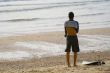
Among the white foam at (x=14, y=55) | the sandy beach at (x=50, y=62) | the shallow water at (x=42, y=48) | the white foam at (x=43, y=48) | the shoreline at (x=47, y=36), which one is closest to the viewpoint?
the sandy beach at (x=50, y=62)

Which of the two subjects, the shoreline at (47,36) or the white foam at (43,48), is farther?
the shoreline at (47,36)

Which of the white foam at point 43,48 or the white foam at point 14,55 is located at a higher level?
the white foam at point 43,48

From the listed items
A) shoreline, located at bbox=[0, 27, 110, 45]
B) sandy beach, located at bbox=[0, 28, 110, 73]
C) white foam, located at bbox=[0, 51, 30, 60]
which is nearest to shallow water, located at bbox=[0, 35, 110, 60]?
white foam, located at bbox=[0, 51, 30, 60]

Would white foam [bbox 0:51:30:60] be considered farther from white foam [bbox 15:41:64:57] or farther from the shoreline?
the shoreline

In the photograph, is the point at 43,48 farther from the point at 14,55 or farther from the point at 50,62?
the point at 50,62

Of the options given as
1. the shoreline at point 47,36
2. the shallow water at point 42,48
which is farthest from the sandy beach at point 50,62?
the shallow water at point 42,48

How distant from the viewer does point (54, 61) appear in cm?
1405

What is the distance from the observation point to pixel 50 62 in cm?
1391

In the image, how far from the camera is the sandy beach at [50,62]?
11.6 metres

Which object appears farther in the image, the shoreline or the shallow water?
the shoreline

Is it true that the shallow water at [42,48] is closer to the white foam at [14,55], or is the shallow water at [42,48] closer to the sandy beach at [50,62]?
the white foam at [14,55]

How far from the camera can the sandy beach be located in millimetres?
11578

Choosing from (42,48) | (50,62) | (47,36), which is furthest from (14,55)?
(47,36)

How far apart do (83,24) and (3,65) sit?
12.5m
